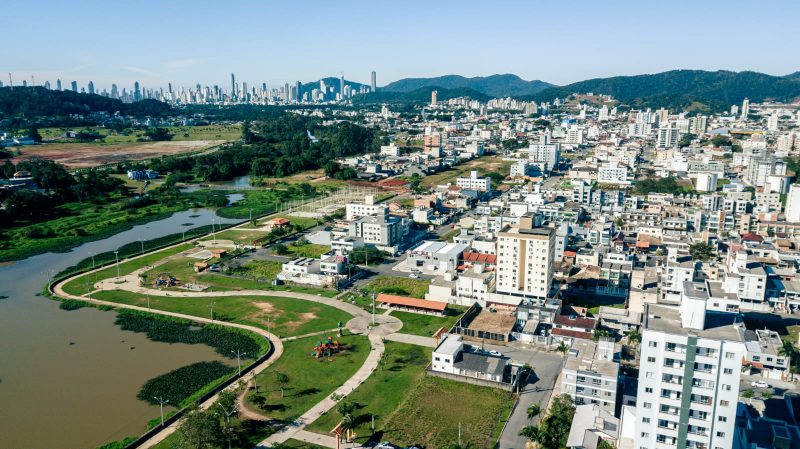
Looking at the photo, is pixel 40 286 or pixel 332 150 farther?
pixel 332 150

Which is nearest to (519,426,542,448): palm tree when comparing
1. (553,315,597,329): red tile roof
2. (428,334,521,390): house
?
(428,334,521,390): house

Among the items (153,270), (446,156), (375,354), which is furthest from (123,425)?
(446,156)

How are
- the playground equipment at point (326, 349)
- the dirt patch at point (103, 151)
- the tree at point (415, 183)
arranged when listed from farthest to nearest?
the dirt patch at point (103, 151) < the tree at point (415, 183) < the playground equipment at point (326, 349)

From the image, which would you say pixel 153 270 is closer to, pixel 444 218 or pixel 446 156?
pixel 444 218

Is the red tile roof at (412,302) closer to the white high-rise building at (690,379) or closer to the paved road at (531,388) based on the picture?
the paved road at (531,388)

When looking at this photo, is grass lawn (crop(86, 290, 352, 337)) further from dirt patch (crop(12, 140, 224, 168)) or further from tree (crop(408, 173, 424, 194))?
dirt patch (crop(12, 140, 224, 168))

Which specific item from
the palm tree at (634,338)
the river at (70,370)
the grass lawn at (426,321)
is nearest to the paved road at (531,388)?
the palm tree at (634,338)
